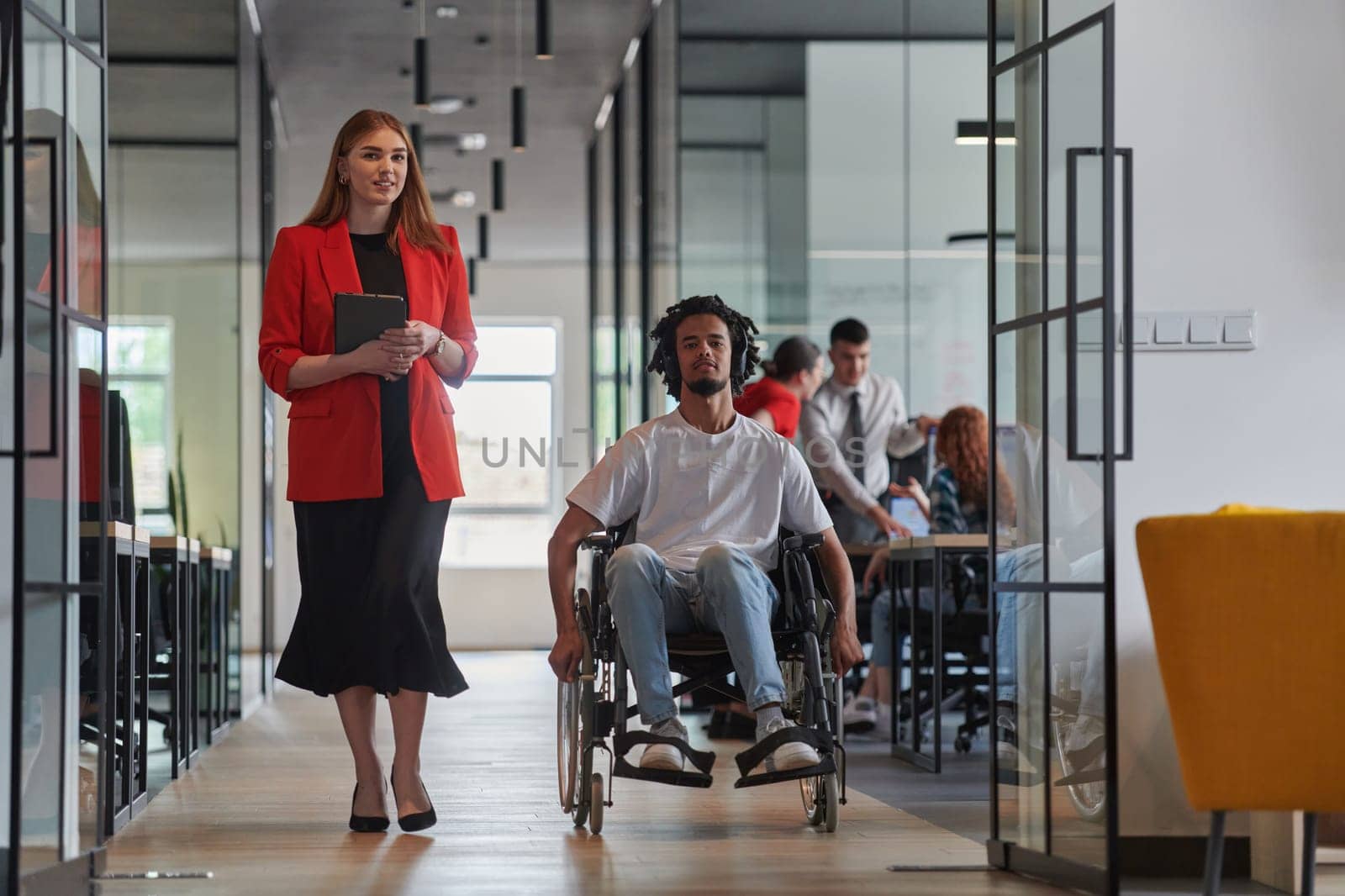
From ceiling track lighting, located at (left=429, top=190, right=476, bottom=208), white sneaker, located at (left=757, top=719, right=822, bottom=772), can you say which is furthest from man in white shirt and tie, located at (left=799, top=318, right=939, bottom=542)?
ceiling track lighting, located at (left=429, top=190, right=476, bottom=208)

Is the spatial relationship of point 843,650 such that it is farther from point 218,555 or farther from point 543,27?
point 543,27

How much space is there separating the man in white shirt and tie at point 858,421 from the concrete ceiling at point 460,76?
2540 millimetres

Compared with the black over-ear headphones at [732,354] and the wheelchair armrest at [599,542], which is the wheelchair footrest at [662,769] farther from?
the black over-ear headphones at [732,354]

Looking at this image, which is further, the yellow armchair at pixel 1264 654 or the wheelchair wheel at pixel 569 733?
the wheelchair wheel at pixel 569 733

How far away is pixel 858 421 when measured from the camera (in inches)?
270

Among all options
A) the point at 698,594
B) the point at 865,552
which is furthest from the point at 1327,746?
the point at 865,552

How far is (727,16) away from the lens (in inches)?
290

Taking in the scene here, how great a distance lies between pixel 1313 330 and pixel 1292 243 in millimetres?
171

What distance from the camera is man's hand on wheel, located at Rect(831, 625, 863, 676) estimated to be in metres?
3.42

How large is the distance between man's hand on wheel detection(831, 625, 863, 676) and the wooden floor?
1.17ft

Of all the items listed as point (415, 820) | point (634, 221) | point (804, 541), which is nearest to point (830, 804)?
point (804, 541)

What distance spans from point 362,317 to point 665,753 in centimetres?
105

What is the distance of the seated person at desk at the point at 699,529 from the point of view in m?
3.32

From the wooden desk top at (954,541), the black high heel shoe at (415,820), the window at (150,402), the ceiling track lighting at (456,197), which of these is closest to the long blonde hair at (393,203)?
the black high heel shoe at (415,820)
